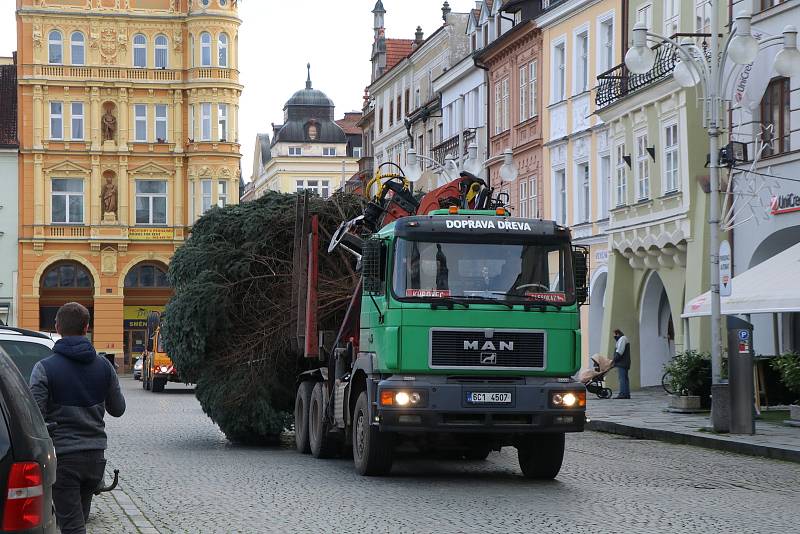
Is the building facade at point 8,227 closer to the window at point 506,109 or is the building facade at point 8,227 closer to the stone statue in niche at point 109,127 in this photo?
the stone statue in niche at point 109,127

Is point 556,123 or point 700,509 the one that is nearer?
point 700,509

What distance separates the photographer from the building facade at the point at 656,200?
3284 centimetres

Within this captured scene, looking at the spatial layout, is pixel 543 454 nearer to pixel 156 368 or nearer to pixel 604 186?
pixel 604 186

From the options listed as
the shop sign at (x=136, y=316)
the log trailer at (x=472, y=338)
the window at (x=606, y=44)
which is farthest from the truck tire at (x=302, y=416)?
the shop sign at (x=136, y=316)

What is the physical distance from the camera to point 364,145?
3337 inches

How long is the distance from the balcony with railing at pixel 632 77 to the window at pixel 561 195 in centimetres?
422

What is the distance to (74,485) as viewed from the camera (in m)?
9.22

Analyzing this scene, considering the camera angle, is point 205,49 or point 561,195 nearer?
point 561,195

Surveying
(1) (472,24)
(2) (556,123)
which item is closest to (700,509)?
(2) (556,123)

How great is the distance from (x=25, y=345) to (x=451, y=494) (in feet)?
15.1

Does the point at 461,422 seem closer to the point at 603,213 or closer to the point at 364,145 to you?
the point at 603,213

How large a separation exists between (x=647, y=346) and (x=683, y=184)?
6761mm

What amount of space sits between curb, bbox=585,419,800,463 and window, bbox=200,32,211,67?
178ft

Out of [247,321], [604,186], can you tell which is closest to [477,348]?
[247,321]
